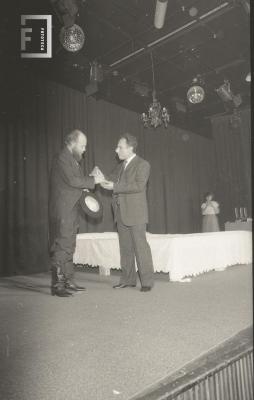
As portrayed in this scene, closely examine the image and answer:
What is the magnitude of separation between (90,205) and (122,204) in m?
0.38

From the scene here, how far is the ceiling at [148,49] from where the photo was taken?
474cm

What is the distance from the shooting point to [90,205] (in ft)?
11.2

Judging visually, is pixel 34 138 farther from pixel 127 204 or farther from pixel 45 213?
pixel 127 204

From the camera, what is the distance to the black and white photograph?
1.34 meters

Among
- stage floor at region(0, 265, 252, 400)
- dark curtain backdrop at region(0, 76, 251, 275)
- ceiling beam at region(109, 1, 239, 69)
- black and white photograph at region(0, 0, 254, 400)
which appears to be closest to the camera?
stage floor at region(0, 265, 252, 400)

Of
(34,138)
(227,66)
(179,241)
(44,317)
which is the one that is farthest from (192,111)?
(44,317)

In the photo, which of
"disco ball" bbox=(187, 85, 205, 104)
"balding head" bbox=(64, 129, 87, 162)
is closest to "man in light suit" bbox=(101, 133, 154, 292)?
"balding head" bbox=(64, 129, 87, 162)

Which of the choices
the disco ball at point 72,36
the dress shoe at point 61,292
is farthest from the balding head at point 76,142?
the disco ball at point 72,36

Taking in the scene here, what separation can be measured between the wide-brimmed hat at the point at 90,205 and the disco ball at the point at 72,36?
82.0 inches

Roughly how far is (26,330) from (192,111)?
778 centimetres

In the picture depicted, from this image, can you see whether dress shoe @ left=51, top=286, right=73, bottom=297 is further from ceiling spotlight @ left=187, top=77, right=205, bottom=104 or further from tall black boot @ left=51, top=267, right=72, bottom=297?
ceiling spotlight @ left=187, top=77, right=205, bottom=104

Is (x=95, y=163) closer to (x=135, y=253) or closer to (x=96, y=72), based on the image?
(x=96, y=72)

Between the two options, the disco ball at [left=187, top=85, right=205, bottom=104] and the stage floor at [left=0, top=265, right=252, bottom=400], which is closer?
the stage floor at [left=0, top=265, right=252, bottom=400]

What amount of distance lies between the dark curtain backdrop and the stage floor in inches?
95.0
